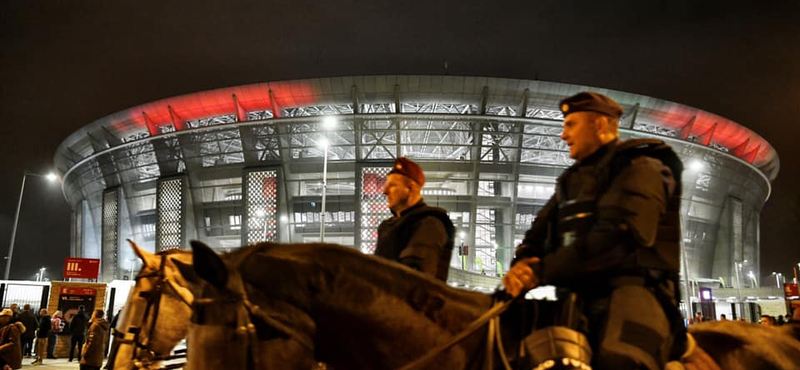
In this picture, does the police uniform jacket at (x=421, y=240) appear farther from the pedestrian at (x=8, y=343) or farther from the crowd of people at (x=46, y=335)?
the pedestrian at (x=8, y=343)

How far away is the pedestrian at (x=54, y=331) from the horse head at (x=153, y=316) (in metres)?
17.2

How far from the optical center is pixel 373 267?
2244mm

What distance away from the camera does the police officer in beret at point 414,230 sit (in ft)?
11.5

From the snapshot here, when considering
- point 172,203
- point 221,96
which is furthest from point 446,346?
point 172,203

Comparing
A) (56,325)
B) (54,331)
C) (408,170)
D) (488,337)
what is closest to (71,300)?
(56,325)

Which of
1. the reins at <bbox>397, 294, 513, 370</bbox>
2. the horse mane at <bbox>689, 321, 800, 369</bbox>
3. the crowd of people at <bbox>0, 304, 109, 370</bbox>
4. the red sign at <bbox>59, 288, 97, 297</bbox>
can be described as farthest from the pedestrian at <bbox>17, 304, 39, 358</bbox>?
the horse mane at <bbox>689, 321, 800, 369</bbox>

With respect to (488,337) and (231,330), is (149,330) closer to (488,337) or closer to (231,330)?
(231,330)

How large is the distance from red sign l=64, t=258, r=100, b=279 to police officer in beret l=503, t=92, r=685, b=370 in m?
28.4

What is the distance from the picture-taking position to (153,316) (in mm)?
5289

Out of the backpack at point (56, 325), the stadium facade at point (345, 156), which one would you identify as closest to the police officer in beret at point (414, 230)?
the backpack at point (56, 325)

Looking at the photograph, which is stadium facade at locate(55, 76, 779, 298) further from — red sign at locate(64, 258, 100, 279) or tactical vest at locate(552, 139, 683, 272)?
tactical vest at locate(552, 139, 683, 272)

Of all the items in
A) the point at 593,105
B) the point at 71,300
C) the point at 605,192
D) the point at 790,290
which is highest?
the point at 593,105

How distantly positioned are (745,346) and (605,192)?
1490 mm

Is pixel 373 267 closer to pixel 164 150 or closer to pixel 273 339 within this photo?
pixel 273 339
